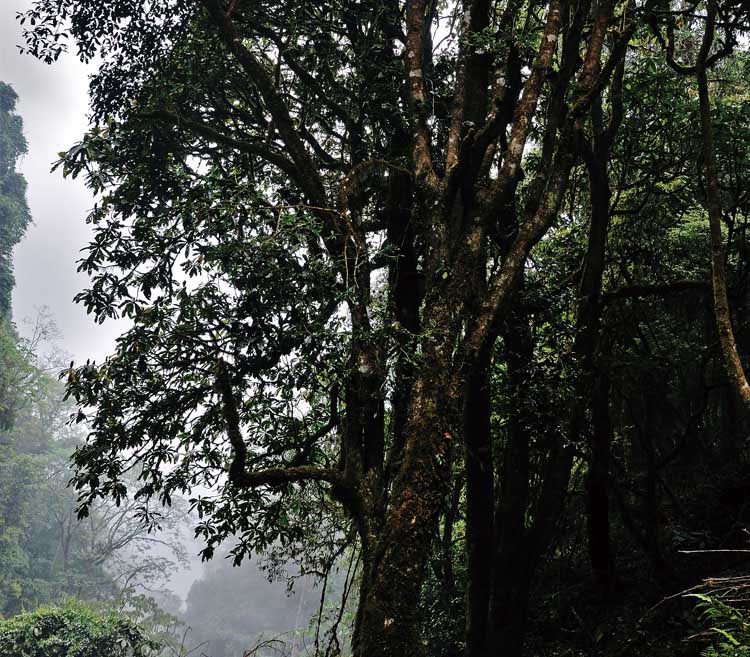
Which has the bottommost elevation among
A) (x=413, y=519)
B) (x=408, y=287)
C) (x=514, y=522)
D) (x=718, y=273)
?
(x=413, y=519)

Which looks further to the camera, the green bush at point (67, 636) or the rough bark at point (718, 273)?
the green bush at point (67, 636)

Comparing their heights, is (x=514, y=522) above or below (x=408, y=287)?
below

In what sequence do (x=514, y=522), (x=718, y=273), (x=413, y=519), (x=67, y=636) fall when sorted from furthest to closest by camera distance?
(x=67, y=636) < (x=514, y=522) < (x=413, y=519) < (x=718, y=273)

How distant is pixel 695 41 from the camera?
7.96 metres

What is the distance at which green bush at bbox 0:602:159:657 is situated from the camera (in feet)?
48.7

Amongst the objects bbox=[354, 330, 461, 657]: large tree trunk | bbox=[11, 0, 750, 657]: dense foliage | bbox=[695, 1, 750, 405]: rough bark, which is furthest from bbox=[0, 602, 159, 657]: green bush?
bbox=[695, 1, 750, 405]: rough bark

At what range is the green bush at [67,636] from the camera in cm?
1484

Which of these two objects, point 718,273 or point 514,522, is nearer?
point 718,273

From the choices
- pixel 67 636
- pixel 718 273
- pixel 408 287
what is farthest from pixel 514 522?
pixel 67 636

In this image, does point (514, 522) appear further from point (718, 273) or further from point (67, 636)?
point (67, 636)

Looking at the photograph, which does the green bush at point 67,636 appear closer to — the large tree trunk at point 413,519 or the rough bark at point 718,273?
the large tree trunk at point 413,519

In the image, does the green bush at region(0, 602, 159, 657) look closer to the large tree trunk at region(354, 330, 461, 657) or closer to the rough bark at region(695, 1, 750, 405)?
the large tree trunk at region(354, 330, 461, 657)

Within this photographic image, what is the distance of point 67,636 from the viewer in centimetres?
1511

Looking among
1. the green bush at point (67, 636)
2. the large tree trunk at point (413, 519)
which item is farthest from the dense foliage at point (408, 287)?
the green bush at point (67, 636)
